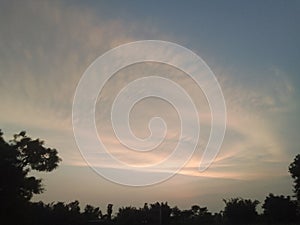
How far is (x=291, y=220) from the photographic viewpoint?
75.8m

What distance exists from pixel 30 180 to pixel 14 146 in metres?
3.86

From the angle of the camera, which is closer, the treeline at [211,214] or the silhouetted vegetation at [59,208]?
the silhouetted vegetation at [59,208]

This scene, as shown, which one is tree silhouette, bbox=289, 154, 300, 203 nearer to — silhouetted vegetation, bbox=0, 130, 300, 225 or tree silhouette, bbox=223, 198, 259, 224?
silhouetted vegetation, bbox=0, 130, 300, 225

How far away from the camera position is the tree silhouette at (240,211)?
Answer: 8625cm

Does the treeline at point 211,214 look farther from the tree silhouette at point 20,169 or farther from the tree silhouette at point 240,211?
the tree silhouette at point 20,169

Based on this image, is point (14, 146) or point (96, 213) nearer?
point (14, 146)

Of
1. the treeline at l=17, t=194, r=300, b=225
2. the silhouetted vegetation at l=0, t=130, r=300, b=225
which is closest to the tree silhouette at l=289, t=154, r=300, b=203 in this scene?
the silhouetted vegetation at l=0, t=130, r=300, b=225

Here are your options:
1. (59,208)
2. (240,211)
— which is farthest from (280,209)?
(59,208)

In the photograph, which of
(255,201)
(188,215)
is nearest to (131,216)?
(188,215)

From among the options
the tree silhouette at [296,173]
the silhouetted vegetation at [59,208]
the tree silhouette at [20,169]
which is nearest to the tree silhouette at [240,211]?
the silhouetted vegetation at [59,208]

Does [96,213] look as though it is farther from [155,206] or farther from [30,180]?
[30,180]

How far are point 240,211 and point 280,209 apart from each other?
10767 millimetres

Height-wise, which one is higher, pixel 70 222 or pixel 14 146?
pixel 14 146

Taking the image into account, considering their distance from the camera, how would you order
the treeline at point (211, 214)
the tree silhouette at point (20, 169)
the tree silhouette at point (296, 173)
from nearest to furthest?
the tree silhouette at point (20, 169)
the tree silhouette at point (296, 173)
the treeline at point (211, 214)
